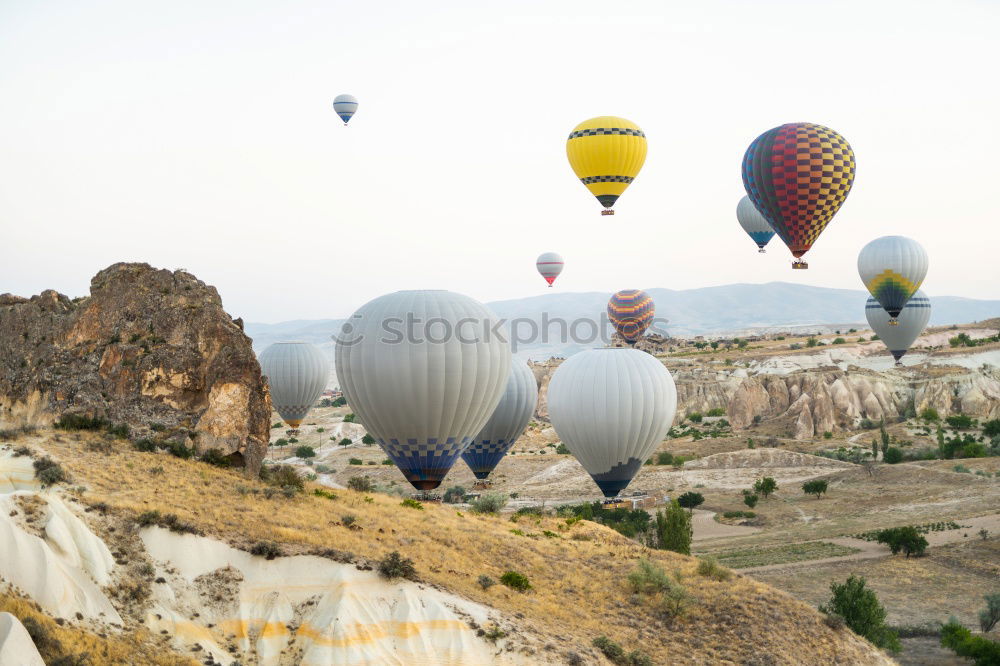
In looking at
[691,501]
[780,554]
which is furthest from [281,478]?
[691,501]

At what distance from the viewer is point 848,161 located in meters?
58.1

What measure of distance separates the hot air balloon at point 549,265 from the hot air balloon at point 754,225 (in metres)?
35.4

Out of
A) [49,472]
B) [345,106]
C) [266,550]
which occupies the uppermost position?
[345,106]

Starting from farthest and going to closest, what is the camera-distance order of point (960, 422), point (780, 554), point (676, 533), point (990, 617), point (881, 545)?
Answer: point (960, 422)
point (881, 545)
point (780, 554)
point (676, 533)
point (990, 617)

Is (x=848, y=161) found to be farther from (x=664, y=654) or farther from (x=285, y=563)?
(x=285, y=563)

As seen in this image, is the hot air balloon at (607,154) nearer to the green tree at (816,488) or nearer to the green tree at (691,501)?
the green tree at (691,501)

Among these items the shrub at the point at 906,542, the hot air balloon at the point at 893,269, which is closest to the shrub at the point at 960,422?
the hot air balloon at the point at 893,269

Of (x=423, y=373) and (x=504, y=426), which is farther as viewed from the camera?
(x=504, y=426)

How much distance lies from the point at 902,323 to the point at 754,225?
29.1 m

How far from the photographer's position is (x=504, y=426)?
2343 inches

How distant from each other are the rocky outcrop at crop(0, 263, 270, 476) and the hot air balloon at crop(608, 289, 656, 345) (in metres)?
91.7

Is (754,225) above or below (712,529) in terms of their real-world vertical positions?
above

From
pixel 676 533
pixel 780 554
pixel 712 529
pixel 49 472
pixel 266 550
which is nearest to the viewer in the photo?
pixel 266 550

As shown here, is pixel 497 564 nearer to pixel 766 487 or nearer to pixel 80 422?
pixel 80 422
